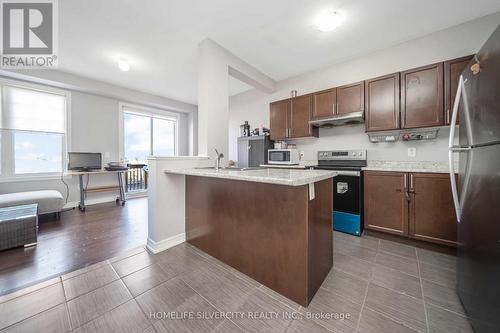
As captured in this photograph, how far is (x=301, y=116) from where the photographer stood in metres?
3.41

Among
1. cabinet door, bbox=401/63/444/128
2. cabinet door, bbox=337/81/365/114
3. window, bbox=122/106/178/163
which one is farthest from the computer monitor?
cabinet door, bbox=401/63/444/128

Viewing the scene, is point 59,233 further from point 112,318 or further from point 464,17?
point 464,17

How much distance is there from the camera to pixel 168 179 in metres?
2.21

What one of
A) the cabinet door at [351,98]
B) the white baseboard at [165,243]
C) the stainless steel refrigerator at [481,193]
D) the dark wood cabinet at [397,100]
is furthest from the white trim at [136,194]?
the stainless steel refrigerator at [481,193]

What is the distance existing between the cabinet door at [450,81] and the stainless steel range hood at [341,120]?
0.88m

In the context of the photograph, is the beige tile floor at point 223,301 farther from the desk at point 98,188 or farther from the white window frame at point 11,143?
the white window frame at point 11,143

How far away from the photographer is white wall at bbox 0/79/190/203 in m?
3.93

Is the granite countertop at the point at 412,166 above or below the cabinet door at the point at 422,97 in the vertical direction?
below

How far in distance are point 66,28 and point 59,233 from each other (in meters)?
2.79

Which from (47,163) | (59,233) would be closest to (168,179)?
(59,233)

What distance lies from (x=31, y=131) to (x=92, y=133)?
0.93 m

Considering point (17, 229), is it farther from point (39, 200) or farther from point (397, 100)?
point (397, 100)

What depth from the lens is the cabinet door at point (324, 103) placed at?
9.99 feet

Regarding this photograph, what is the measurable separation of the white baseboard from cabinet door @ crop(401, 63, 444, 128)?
332cm
